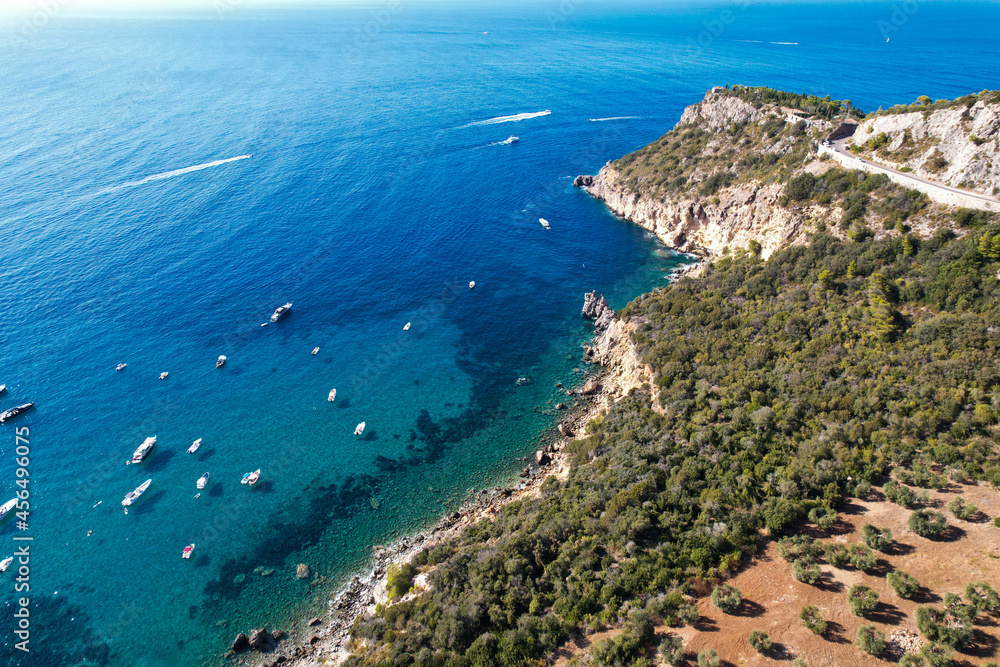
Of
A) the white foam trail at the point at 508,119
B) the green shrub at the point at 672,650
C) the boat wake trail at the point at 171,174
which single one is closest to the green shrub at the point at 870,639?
the green shrub at the point at 672,650

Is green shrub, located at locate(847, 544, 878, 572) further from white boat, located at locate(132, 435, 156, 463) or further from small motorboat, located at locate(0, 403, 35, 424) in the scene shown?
small motorboat, located at locate(0, 403, 35, 424)

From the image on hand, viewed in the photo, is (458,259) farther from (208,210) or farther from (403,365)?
(208,210)

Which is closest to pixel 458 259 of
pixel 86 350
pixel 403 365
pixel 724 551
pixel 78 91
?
pixel 403 365

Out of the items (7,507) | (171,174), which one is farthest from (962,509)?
(171,174)

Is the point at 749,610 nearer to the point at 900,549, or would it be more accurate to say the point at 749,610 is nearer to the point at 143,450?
the point at 900,549

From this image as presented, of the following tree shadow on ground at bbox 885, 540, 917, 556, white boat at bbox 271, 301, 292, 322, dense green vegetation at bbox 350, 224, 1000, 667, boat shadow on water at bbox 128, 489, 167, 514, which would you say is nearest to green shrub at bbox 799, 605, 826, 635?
dense green vegetation at bbox 350, 224, 1000, 667

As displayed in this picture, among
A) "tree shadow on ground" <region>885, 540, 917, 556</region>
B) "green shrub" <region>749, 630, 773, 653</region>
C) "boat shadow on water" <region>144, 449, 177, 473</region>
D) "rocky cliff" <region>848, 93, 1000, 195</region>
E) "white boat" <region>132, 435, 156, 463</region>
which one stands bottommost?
"boat shadow on water" <region>144, 449, 177, 473</region>

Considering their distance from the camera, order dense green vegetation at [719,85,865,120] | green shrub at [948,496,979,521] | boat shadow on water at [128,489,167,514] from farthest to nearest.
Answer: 1. dense green vegetation at [719,85,865,120]
2. boat shadow on water at [128,489,167,514]
3. green shrub at [948,496,979,521]
